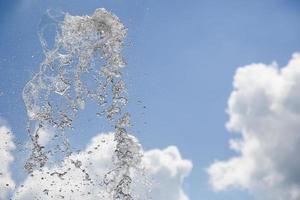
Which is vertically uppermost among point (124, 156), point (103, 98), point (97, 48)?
point (97, 48)

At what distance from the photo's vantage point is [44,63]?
210 ft

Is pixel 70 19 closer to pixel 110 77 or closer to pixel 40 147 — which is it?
pixel 110 77

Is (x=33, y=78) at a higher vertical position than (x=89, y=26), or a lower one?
lower

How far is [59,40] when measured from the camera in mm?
64875

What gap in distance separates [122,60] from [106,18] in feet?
15.9

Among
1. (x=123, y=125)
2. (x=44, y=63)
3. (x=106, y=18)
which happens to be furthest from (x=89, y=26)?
(x=123, y=125)

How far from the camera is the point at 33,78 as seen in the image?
6412 centimetres

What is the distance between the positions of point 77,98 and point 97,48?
5354 millimetres

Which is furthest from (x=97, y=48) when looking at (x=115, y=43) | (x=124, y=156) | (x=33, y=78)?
(x=124, y=156)

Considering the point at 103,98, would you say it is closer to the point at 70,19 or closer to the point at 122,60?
the point at 122,60

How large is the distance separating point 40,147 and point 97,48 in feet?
36.2

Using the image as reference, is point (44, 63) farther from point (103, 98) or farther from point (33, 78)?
point (103, 98)

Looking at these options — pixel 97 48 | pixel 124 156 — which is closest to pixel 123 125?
pixel 124 156

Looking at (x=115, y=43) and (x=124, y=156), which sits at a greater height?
(x=115, y=43)
